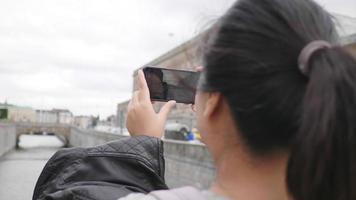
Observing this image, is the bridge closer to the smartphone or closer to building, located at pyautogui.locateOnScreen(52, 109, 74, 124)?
building, located at pyautogui.locateOnScreen(52, 109, 74, 124)

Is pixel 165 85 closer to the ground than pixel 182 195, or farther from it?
farther from it

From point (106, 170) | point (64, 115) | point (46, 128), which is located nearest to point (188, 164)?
point (106, 170)

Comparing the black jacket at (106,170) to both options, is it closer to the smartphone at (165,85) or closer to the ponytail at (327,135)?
the smartphone at (165,85)

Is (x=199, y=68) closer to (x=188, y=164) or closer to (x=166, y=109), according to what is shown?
(x=166, y=109)

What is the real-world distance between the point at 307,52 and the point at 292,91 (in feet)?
0.19

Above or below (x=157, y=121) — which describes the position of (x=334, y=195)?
below

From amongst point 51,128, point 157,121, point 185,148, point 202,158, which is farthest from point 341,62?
point 51,128

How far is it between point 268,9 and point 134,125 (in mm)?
366

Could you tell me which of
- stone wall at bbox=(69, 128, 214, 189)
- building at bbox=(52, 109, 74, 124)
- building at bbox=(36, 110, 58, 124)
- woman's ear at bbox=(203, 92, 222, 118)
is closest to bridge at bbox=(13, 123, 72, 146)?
building at bbox=(36, 110, 58, 124)

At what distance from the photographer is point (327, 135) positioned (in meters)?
0.66

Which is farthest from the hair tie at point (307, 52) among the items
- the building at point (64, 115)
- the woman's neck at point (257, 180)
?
the building at point (64, 115)

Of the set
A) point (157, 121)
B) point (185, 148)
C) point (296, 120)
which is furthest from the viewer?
point (185, 148)

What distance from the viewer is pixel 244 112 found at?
714 millimetres

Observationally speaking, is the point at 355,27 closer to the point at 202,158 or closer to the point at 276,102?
the point at 276,102
